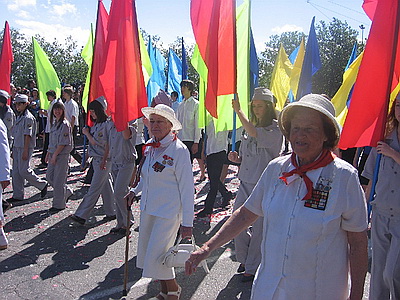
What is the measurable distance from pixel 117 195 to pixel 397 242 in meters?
4.23

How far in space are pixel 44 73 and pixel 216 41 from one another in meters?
6.84

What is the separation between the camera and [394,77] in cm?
411

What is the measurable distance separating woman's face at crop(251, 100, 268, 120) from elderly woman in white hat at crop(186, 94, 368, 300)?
93.0 inches

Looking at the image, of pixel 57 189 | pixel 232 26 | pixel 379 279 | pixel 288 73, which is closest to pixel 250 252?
pixel 379 279

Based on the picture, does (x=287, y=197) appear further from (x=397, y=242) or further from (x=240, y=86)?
(x=240, y=86)

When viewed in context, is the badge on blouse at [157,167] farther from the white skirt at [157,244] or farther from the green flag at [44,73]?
the green flag at [44,73]

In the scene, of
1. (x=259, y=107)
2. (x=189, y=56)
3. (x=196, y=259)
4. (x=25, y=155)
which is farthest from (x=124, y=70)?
(x=189, y=56)

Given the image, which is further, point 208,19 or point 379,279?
point 208,19

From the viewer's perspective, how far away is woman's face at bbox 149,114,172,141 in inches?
172

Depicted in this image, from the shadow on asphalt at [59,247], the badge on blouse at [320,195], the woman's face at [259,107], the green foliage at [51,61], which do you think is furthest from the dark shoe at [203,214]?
the green foliage at [51,61]

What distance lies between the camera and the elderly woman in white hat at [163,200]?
13.6 feet

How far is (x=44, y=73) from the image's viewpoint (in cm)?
1071

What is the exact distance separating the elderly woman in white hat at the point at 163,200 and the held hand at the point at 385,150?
1.71 m

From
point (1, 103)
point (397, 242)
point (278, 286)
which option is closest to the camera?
point (278, 286)
